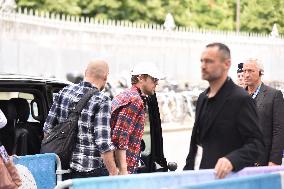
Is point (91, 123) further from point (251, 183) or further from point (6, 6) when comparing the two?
point (6, 6)

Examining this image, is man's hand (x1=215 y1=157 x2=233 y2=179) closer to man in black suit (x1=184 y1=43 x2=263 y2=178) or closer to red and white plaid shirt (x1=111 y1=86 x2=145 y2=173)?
man in black suit (x1=184 y1=43 x2=263 y2=178)

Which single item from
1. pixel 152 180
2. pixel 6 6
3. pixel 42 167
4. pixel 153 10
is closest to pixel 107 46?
pixel 6 6

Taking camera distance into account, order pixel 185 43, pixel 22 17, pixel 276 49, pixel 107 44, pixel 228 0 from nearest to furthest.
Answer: pixel 276 49 < pixel 22 17 < pixel 107 44 < pixel 185 43 < pixel 228 0

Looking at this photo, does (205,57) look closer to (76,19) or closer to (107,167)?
(107,167)

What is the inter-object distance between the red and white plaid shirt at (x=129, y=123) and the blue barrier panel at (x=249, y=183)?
1928mm

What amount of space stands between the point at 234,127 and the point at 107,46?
97.0 ft

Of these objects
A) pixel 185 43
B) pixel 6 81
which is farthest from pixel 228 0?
pixel 6 81

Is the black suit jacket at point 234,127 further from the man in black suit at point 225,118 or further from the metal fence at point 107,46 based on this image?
the metal fence at point 107,46

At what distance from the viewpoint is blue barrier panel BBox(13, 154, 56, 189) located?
714 cm

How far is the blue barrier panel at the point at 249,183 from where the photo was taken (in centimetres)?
512

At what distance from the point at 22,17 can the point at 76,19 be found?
178 inches

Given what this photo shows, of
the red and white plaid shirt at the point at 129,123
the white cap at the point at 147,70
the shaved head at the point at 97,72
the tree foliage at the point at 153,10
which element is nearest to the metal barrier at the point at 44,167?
the red and white plaid shirt at the point at 129,123

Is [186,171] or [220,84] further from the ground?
[220,84]

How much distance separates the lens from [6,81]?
7.73 metres
